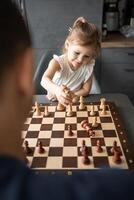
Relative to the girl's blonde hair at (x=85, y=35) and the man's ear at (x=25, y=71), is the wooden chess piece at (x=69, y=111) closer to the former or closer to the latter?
the girl's blonde hair at (x=85, y=35)

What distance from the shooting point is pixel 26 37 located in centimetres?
46

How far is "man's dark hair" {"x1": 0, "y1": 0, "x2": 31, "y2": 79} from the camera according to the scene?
424 mm

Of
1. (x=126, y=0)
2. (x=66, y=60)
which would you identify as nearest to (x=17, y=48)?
(x=66, y=60)

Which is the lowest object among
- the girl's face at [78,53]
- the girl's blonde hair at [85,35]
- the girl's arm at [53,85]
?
the girl's arm at [53,85]

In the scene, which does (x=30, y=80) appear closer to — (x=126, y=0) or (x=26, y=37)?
(x=26, y=37)

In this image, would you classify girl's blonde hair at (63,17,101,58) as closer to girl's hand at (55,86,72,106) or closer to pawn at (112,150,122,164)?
girl's hand at (55,86,72,106)

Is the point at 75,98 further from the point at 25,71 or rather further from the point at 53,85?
the point at 25,71

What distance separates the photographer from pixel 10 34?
1.41ft

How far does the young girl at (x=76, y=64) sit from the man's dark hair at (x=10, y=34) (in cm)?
101

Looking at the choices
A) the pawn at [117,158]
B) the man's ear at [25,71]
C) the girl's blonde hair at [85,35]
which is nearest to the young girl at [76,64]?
the girl's blonde hair at [85,35]

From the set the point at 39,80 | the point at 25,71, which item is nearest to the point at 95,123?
the point at 39,80

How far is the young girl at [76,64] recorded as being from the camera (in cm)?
169

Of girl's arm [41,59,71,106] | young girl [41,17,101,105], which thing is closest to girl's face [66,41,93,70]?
young girl [41,17,101,105]

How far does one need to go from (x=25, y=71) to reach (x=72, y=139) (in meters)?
0.83
